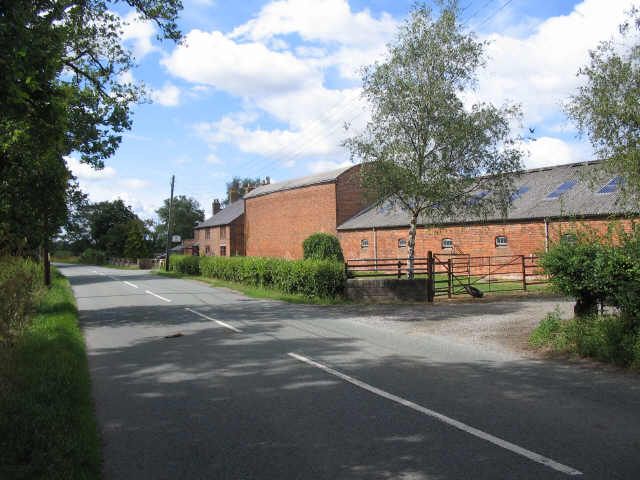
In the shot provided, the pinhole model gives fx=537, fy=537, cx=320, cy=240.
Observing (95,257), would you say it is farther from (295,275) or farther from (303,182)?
(295,275)

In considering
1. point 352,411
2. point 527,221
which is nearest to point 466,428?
point 352,411

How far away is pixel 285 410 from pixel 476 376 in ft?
10.3

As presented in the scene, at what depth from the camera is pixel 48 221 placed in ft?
53.6

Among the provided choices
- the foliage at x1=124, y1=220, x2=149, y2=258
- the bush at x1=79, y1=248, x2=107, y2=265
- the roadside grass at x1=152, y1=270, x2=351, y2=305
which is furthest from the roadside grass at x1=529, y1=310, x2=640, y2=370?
the bush at x1=79, y1=248, x2=107, y2=265

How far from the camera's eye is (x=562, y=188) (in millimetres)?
29094

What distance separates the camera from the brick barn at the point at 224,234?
61281mm

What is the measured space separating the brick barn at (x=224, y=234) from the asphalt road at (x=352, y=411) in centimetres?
4979

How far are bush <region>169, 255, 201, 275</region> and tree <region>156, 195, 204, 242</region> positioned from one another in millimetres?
69574

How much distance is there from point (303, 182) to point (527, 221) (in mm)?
25491

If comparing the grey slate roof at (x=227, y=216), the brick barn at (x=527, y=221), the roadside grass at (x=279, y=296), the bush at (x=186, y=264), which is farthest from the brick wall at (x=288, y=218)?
the roadside grass at (x=279, y=296)

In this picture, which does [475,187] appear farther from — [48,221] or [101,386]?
[101,386]

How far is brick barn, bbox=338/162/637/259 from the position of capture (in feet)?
82.5

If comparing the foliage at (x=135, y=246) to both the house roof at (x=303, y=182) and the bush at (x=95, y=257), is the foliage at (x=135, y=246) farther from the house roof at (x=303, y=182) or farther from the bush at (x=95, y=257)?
the house roof at (x=303, y=182)

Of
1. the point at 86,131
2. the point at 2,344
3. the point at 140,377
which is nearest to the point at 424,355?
the point at 140,377
